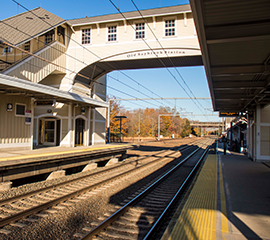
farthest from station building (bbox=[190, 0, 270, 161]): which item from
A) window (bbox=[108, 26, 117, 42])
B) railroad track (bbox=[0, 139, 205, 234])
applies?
window (bbox=[108, 26, 117, 42])

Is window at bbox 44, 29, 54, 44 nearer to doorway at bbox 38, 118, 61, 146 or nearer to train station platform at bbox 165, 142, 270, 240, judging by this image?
doorway at bbox 38, 118, 61, 146

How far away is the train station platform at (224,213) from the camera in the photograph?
15.7 ft

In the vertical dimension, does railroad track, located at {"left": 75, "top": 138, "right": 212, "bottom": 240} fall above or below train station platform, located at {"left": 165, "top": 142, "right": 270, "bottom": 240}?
below

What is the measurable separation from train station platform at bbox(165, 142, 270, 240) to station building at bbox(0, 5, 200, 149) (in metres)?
10.6

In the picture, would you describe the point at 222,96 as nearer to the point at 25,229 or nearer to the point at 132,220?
the point at 132,220

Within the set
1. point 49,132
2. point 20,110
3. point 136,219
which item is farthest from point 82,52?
point 136,219

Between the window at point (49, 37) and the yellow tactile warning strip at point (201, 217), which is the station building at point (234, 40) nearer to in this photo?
the yellow tactile warning strip at point (201, 217)

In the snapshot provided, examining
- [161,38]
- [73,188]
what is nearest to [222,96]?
[161,38]

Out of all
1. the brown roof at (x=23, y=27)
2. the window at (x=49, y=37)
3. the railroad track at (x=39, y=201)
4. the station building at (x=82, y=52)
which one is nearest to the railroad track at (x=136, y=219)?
the railroad track at (x=39, y=201)

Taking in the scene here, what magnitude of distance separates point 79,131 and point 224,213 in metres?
15.2

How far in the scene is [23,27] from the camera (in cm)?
1756

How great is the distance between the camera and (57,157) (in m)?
9.88

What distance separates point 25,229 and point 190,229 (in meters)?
3.53

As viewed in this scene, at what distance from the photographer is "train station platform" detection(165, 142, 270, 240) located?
4.79 m
